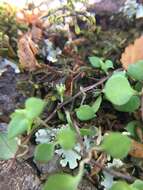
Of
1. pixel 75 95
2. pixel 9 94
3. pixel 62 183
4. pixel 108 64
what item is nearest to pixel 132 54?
pixel 108 64

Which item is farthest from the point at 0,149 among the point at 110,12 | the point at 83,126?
the point at 110,12

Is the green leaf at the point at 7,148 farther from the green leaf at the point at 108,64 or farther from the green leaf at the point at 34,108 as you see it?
the green leaf at the point at 108,64

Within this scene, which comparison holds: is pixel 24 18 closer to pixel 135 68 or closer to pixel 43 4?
pixel 43 4

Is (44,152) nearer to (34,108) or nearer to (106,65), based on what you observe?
(34,108)

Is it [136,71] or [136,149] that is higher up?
[136,71]

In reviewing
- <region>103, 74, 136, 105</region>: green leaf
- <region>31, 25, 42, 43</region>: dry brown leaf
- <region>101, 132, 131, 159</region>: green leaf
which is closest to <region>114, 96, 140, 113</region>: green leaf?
<region>103, 74, 136, 105</region>: green leaf

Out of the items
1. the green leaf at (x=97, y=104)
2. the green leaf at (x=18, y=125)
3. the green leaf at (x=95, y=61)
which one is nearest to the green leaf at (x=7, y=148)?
the green leaf at (x=18, y=125)
